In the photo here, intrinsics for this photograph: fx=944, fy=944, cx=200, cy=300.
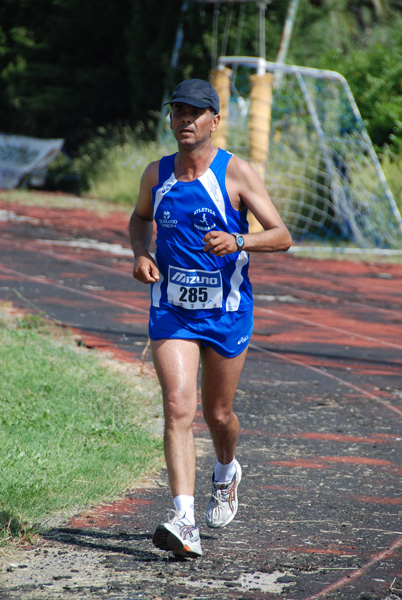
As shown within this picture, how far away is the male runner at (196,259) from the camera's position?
13.5 feet

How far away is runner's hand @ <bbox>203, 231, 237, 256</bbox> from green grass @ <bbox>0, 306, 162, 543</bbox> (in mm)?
1461

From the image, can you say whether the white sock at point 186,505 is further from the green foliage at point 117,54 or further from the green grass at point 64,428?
the green foliage at point 117,54

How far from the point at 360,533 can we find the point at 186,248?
1.59 metres

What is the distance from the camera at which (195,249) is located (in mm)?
4141

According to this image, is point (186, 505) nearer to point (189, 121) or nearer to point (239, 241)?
point (239, 241)

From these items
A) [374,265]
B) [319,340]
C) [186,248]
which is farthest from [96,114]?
[186,248]

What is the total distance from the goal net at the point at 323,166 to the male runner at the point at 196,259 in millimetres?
12247

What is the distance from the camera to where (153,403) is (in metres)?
6.58

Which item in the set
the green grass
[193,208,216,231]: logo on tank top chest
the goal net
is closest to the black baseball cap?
[193,208,216,231]: logo on tank top chest

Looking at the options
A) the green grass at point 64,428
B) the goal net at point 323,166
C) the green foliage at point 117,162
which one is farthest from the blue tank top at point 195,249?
the green foliage at point 117,162

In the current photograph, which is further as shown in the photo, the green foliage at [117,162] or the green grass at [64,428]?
the green foliage at [117,162]

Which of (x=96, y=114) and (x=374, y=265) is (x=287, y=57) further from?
(x=374, y=265)

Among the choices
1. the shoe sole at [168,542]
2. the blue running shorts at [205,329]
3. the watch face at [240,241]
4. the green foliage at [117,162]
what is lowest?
the green foliage at [117,162]

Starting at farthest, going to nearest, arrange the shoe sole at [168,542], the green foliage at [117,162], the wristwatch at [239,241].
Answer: the green foliage at [117,162]
the wristwatch at [239,241]
the shoe sole at [168,542]
